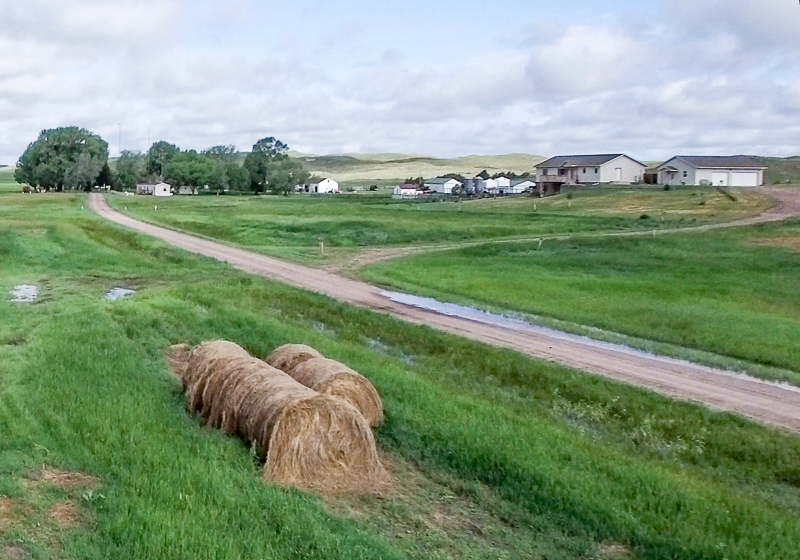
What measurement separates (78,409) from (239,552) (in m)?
5.75

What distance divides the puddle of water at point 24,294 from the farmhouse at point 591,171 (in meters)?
90.0

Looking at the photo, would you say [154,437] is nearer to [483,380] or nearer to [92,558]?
[92,558]

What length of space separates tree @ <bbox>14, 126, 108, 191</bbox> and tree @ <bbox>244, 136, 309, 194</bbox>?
104 feet

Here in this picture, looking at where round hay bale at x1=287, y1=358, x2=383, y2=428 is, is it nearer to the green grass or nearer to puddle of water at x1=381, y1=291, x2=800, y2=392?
puddle of water at x1=381, y1=291, x2=800, y2=392

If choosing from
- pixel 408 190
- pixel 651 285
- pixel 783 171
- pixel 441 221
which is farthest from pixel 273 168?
pixel 651 285

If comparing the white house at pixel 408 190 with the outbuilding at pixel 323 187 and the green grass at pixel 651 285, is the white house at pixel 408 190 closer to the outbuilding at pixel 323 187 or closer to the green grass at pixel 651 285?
the outbuilding at pixel 323 187

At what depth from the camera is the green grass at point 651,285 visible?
2498 cm

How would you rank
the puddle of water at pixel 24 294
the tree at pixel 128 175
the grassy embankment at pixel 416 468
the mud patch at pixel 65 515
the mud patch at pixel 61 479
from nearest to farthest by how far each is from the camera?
the mud patch at pixel 65 515 → the grassy embankment at pixel 416 468 → the mud patch at pixel 61 479 → the puddle of water at pixel 24 294 → the tree at pixel 128 175

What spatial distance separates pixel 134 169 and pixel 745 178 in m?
119

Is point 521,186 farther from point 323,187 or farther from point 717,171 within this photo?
point 323,187

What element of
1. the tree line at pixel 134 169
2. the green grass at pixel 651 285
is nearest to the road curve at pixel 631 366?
the green grass at pixel 651 285

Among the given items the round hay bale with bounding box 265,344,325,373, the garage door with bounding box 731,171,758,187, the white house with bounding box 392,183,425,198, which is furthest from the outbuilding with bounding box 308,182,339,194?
the round hay bale with bounding box 265,344,325,373

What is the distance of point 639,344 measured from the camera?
23.7 metres

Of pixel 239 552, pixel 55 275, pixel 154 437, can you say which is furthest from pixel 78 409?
pixel 55 275
